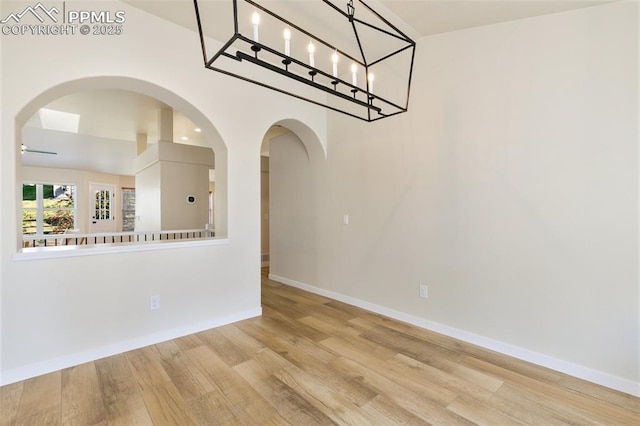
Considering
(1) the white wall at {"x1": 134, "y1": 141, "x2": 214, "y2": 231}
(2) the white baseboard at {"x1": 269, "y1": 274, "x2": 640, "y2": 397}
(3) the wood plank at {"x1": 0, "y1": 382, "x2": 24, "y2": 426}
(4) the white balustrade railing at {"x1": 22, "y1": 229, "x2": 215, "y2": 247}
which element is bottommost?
(3) the wood plank at {"x1": 0, "y1": 382, "x2": 24, "y2": 426}

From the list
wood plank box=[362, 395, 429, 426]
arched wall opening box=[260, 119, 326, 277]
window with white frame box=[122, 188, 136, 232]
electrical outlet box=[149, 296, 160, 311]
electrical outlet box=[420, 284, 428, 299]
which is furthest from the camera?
window with white frame box=[122, 188, 136, 232]

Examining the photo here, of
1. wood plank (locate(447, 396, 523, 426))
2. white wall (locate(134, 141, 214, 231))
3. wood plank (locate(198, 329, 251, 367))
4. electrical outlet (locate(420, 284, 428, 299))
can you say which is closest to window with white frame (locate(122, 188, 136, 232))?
white wall (locate(134, 141, 214, 231))

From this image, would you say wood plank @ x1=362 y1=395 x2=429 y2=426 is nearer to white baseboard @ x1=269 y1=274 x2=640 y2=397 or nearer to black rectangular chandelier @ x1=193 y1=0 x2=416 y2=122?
white baseboard @ x1=269 y1=274 x2=640 y2=397

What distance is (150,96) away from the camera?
293cm

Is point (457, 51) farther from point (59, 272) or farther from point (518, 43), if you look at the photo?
point (59, 272)

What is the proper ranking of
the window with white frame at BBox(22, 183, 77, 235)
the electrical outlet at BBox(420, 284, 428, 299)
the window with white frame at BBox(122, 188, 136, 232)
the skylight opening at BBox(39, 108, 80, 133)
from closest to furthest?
1. the electrical outlet at BBox(420, 284, 428, 299)
2. the skylight opening at BBox(39, 108, 80, 133)
3. the window with white frame at BBox(22, 183, 77, 235)
4. the window with white frame at BBox(122, 188, 136, 232)

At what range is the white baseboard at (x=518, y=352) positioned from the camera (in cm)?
195

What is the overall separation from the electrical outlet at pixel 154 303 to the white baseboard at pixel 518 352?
7.09ft

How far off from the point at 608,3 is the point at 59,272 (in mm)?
4340

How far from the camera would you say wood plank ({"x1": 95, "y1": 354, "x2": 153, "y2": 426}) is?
1.67 m

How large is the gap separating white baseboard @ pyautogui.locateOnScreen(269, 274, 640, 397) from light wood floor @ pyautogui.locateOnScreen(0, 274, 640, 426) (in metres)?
0.07

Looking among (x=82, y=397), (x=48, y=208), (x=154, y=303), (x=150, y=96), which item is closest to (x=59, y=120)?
(x=150, y=96)

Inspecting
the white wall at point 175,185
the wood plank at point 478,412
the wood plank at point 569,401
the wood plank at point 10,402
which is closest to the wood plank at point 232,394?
the wood plank at point 10,402

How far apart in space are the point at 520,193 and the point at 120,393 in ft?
10.7
